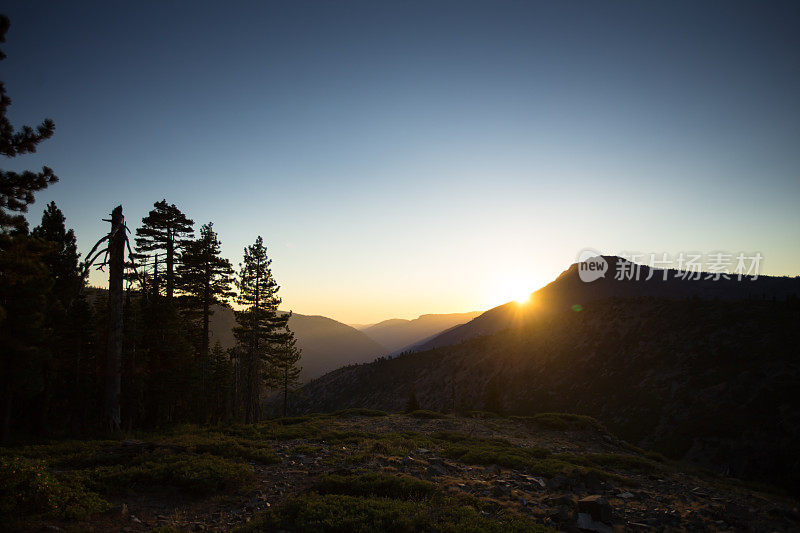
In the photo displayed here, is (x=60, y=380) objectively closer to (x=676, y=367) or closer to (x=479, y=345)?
(x=676, y=367)

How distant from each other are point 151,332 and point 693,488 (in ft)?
102

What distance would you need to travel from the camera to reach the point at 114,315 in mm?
15570

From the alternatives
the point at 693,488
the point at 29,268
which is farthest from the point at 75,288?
the point at 693,488

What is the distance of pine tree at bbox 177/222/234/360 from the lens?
97.8 ft

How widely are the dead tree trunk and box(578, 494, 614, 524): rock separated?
17900mm

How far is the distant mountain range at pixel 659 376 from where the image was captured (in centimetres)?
3212

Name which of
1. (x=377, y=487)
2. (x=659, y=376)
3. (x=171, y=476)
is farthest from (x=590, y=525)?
(x=659, y=376)

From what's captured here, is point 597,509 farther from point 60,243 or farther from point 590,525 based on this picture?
point 60,243

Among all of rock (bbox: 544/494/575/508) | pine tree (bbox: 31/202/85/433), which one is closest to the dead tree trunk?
pine tree (bbox: 31/202/85/433)

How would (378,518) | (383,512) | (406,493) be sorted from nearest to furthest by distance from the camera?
(378,518) → (383,512) → (406,493)

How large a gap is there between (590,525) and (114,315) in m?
18.3

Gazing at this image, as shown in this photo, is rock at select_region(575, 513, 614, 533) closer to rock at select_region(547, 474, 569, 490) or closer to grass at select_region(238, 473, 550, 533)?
grass at select_region(238, 473, 550, 533)

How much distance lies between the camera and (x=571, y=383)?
5625cm

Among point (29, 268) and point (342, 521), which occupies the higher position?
point (29, 268)
